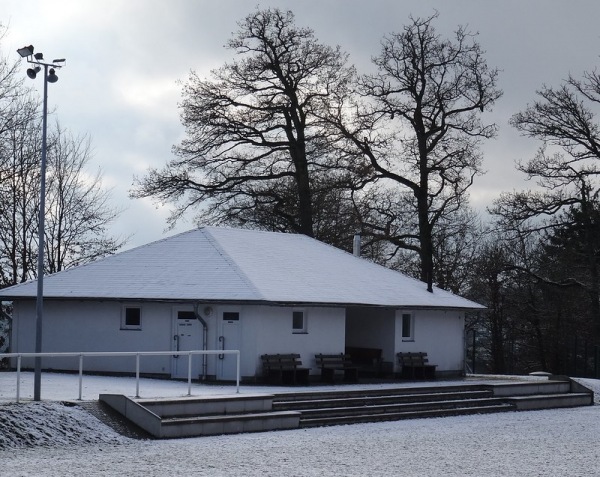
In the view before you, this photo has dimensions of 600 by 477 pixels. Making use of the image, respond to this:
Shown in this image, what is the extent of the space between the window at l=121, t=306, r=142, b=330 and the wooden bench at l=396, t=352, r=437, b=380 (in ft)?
28.1

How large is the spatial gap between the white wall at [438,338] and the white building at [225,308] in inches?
1.7

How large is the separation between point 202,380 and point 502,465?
1363cm

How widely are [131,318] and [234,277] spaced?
3.45 metres

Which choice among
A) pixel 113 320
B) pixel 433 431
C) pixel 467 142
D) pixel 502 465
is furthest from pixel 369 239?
pixel 502 465

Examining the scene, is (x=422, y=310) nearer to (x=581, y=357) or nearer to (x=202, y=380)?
(x=202, y=380)

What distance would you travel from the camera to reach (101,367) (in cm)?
3300

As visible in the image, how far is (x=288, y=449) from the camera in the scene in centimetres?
2092

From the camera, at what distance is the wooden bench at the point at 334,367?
3247 cm

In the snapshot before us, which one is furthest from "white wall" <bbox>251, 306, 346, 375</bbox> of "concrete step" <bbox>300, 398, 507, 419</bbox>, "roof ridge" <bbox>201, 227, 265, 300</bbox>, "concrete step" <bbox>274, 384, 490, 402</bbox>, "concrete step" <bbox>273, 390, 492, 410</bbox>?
"concrete step" <bbox>300, 398, 507, 419</bbox>

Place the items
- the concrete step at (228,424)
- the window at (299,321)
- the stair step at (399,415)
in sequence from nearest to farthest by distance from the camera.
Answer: the concrete step at (228,424) → the stair step at (399,415) → the window at (299,321)

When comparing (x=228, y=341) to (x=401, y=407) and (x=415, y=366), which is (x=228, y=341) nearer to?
(x=401, y=407)

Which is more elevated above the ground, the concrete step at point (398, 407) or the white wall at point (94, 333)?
the white wall at point (94, 333)

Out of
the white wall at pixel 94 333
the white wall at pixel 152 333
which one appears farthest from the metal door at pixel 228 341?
the white wall at pixel 94 333

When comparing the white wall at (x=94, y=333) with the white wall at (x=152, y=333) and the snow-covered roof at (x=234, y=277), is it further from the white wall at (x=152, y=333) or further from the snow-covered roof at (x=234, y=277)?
the snow-covered roof at (x=234, y=277)
